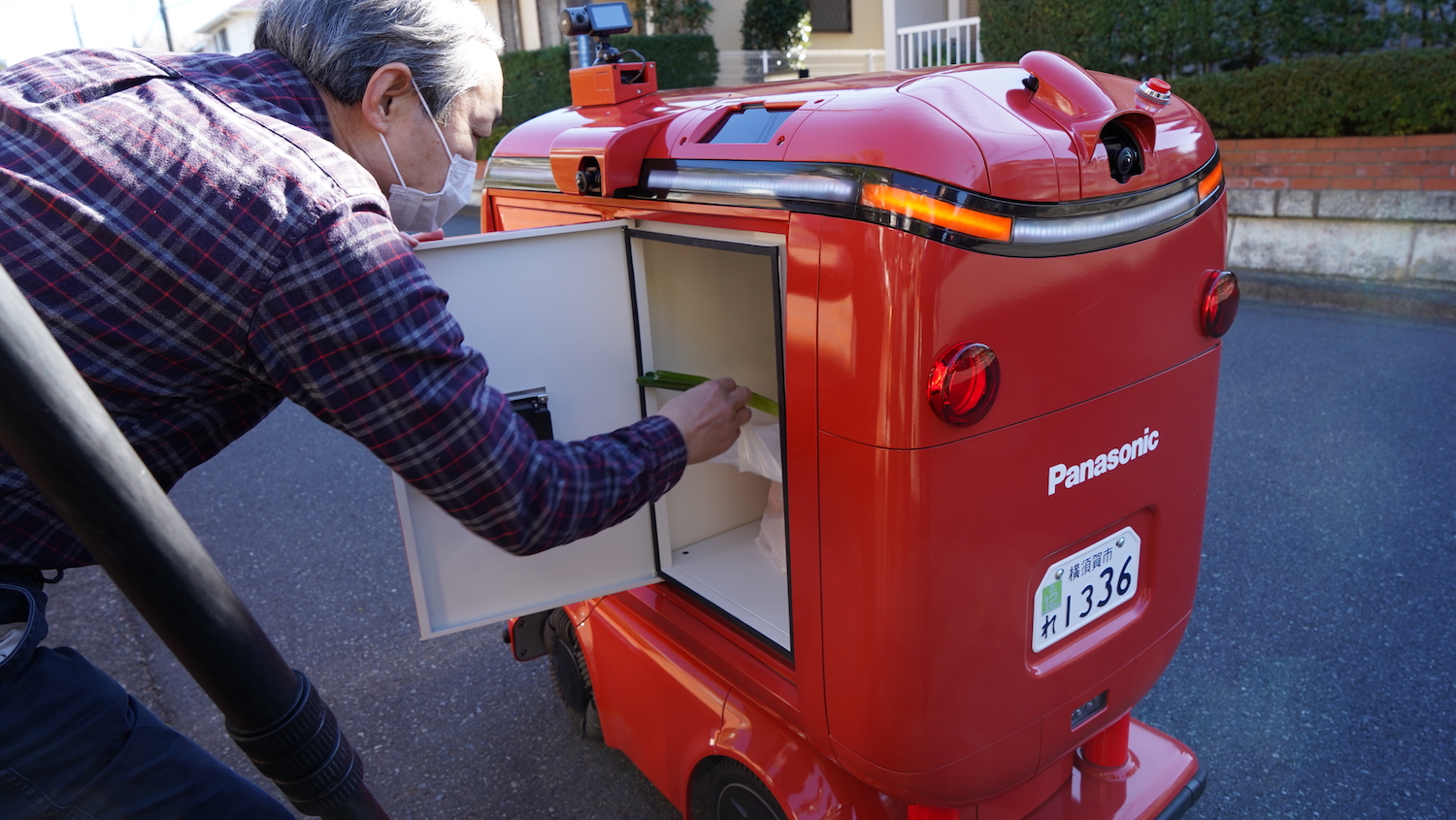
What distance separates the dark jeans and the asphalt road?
140cm

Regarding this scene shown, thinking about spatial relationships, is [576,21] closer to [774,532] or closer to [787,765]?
[774,532]

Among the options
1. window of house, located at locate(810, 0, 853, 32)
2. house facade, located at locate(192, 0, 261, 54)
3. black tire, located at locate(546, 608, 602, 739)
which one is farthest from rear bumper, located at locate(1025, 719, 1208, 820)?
house facade, located at locate(192, 0, 261, 54)

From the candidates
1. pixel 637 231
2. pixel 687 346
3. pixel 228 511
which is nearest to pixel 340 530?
pixel 228 511

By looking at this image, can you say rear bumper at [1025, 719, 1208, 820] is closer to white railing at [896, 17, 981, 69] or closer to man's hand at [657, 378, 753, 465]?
man's hand at [657, 378, 753, 465]

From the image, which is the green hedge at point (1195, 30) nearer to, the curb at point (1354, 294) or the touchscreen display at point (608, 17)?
the curb at point (1354, 294)

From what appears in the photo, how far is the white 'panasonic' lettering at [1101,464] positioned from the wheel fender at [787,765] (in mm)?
699

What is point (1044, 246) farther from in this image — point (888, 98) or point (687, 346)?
point (687, 346)

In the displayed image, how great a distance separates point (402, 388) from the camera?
1.19 meters

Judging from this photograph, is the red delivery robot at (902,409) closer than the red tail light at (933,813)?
Yes

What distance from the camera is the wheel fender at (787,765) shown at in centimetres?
173

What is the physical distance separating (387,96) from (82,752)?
1069mm

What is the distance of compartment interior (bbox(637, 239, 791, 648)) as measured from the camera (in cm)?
206

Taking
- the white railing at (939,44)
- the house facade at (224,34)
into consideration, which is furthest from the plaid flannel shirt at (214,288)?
the house facade at (224,34)

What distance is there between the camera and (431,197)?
172cm
